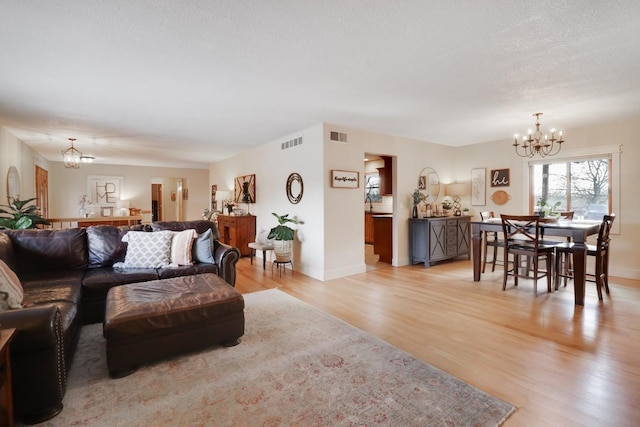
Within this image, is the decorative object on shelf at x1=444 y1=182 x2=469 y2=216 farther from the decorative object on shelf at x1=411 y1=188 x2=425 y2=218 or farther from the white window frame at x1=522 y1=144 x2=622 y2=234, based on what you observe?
the white window frame at x1=522 y1=144 x2=622 y2=234

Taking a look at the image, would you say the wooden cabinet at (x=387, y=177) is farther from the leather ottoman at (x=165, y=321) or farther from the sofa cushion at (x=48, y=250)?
the sofa cushion at (x=48, y=250)

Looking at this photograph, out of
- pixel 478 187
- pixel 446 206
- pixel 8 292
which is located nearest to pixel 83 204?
pixel 8 292

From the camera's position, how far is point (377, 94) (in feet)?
11.0

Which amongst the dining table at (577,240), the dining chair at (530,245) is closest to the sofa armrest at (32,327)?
the dining chair at (530,245)

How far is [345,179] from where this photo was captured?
4.81 m

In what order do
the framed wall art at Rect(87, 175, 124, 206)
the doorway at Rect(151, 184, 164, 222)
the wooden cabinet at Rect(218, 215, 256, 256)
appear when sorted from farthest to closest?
the doorway at Rect(151, 184, 164, 222), the framed wall art at Rect(87, 175, 124, 206), the wooden cabinet at Rect(218, 215, 256, 256)

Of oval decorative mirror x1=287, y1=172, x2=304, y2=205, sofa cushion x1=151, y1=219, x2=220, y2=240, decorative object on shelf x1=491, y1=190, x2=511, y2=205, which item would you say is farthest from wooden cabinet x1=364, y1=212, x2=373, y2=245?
sofa cushion x1=151, y1=219, x2=220, y2=240

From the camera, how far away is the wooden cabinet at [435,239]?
18.0ft

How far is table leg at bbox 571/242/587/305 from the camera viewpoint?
3.42m

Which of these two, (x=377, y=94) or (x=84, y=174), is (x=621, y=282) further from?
(x=84, y=174)

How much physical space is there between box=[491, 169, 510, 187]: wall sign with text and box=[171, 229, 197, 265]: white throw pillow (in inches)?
215

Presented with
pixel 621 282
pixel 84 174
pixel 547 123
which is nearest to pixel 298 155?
pixel 547 123

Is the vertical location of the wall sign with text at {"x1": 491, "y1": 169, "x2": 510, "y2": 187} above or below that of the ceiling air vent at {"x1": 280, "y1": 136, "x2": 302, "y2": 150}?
below

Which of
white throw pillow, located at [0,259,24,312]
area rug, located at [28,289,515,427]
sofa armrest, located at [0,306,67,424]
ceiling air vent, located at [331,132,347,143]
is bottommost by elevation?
area rug, located at [28,289,515,427]
